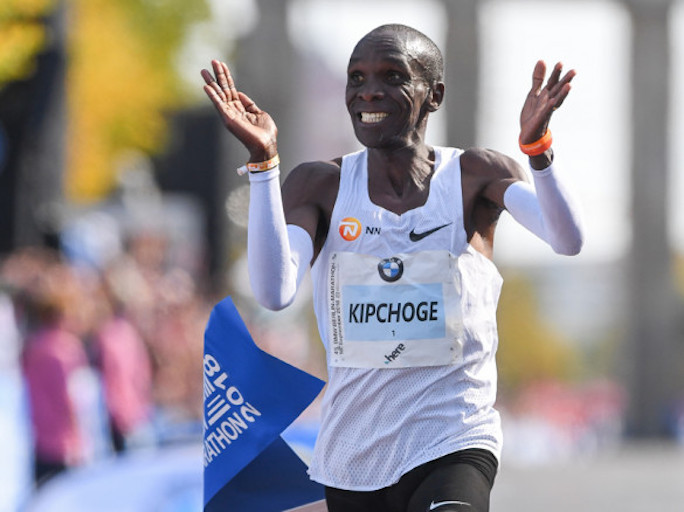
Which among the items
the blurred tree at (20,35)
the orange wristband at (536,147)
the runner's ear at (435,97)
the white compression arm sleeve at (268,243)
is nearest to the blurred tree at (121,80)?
the blurred tree at (20,35)

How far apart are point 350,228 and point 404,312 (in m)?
0.32

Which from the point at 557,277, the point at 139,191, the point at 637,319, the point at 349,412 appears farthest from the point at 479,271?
the point at 557,277

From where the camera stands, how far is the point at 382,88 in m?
4.42

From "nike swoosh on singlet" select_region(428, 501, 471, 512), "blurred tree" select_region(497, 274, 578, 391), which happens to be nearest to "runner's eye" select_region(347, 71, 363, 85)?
"nike swoosh on singlet" select_region(428, 501, 471, 512)

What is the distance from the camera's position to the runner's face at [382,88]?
4.42 m

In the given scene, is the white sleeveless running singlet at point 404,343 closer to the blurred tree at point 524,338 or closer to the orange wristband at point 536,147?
the orange wristband at point 536,147

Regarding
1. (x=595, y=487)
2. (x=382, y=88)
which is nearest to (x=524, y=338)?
(x=595, y=487)

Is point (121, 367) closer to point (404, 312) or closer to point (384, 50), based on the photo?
point (404, 312)

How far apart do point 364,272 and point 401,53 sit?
667mm

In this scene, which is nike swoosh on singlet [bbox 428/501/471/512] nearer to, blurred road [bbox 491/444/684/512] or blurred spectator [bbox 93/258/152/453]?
blurred spectator [bbox 93/258/152/453]

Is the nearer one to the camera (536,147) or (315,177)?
(536,147)

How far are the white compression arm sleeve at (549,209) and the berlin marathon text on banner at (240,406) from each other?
93cm

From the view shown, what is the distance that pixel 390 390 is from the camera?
443 centimetres

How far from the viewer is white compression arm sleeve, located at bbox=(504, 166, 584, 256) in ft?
13.9
